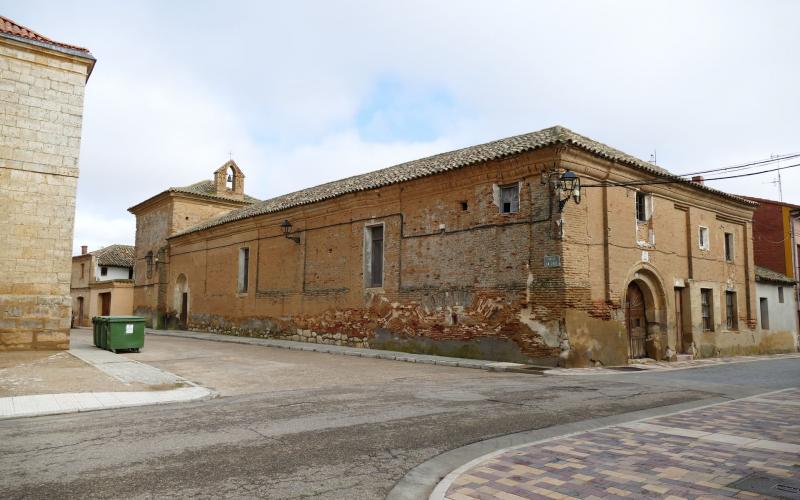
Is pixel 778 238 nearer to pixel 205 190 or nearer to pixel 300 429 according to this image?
pixel 300 429

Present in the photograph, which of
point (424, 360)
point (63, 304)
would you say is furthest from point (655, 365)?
point (63, 304)

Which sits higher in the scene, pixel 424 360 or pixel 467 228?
pixel 467 228

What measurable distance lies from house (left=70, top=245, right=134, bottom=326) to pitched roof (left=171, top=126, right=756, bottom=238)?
16093 millimetres

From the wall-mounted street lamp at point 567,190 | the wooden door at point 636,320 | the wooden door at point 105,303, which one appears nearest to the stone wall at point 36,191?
the wall-mounted street lamp at point 567,190

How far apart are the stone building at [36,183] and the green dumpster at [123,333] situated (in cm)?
107

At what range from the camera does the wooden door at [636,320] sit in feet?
54.0

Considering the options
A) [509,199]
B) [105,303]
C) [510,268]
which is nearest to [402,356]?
[510,268]

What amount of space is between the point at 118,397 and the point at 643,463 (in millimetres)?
7702

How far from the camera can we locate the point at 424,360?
1500 cm

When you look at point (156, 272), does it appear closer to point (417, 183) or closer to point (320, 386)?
point (417, 183)

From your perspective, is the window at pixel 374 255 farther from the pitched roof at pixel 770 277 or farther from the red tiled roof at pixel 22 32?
the pitched roof at pixel 770 277

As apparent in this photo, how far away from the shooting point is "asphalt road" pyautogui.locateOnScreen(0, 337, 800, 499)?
4.33 metres

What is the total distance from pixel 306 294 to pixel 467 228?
8611 mm

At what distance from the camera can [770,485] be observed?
411cm
